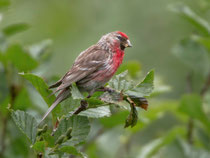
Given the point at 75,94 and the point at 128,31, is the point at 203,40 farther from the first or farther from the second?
the point at 128,31

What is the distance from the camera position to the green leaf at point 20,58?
4375mm

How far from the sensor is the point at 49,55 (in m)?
5.26

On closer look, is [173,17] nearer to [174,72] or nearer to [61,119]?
[174,72]

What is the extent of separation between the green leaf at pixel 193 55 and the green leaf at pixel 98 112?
2.35 meters

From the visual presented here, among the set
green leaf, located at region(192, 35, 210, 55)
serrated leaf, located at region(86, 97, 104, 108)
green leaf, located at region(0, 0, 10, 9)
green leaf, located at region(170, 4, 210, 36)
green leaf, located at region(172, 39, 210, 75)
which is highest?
green leaf, located at region(0, 0, 10, 9)

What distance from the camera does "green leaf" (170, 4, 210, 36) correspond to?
4945 millimetres

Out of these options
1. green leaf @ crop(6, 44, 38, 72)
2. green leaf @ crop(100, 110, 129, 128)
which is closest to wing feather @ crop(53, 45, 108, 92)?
green leaf @ crop(6, 44, 38, 72)

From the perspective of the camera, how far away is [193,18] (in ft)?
16.2

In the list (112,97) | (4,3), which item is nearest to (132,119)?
(112,97)

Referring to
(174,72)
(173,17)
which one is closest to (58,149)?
(174,72)

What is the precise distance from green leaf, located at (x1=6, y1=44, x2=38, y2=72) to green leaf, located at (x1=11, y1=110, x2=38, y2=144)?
1656mm

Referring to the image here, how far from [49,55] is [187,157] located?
183cm

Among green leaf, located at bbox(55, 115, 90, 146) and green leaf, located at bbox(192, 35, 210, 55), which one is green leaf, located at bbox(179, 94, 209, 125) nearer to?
green leaf, located at bbox(192, 35, 210, 55)

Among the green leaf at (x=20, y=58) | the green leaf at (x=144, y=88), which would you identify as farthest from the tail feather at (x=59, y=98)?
the green leaf at (x=20, y=58)
